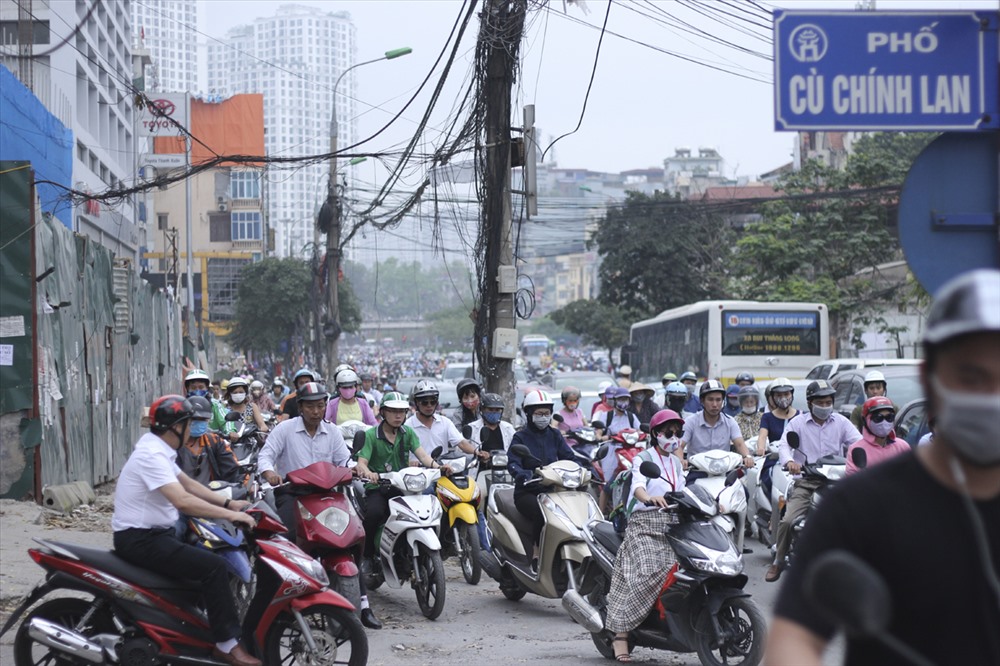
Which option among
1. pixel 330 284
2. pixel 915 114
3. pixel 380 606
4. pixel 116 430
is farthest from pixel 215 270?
pixel 915 114

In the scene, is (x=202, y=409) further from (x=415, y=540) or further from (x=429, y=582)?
(x=429, y=582)

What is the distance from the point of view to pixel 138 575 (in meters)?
6.54

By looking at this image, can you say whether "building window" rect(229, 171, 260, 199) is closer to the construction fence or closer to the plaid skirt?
the construction fence

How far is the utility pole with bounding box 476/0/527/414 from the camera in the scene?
14.6m

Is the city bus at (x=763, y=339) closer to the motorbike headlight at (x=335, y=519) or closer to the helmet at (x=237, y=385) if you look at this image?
the helmet at (x=237, y=385)

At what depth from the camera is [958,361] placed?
2273 millimetres

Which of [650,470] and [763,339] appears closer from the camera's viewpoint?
[650,470]

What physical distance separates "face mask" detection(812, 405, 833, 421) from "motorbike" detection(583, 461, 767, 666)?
318 cm

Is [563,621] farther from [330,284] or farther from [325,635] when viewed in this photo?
[330,284]

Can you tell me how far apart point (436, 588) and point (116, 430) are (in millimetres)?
11554

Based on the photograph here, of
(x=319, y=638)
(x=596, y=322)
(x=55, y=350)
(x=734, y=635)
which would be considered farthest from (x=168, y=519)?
(x=596, y=322)

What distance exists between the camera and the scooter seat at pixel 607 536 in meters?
8.15

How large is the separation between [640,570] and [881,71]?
3.85 m

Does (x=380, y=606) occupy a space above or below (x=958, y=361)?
below
